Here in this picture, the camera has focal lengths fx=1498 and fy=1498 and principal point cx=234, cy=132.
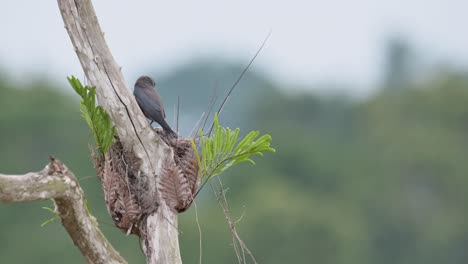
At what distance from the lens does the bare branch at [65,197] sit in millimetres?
7684

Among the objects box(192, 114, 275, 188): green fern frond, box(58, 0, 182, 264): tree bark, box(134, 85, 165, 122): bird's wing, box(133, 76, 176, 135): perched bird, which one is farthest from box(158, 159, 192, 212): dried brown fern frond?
box(134, 85, 165, 122): bird's wing

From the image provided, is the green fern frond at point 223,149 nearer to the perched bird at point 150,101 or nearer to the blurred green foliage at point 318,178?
the perched bird at point 150,101

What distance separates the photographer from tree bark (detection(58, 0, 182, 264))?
8820 millimetres

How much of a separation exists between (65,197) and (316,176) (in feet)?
218

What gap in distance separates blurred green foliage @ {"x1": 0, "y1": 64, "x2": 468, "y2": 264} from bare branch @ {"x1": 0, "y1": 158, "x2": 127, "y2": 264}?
41.9 meters

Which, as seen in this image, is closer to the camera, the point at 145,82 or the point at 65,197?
the point at 65,197

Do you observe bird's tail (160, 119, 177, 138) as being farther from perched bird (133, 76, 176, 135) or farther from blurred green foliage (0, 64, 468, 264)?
blurred green foliage (0, 64, 468, 264)

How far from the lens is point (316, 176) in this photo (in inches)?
2918

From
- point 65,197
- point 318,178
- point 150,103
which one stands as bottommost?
point 318,178

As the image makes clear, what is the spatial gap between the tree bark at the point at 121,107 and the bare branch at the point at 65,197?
0.64m

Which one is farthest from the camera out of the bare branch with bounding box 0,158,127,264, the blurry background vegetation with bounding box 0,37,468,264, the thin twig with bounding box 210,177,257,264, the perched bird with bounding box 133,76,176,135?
the blurry background vegetation with bounding box 0,37,468,264

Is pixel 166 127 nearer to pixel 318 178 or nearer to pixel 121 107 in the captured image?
pixel 121 107

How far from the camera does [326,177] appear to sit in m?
74.3

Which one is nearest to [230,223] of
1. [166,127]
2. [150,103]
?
[166,127]
